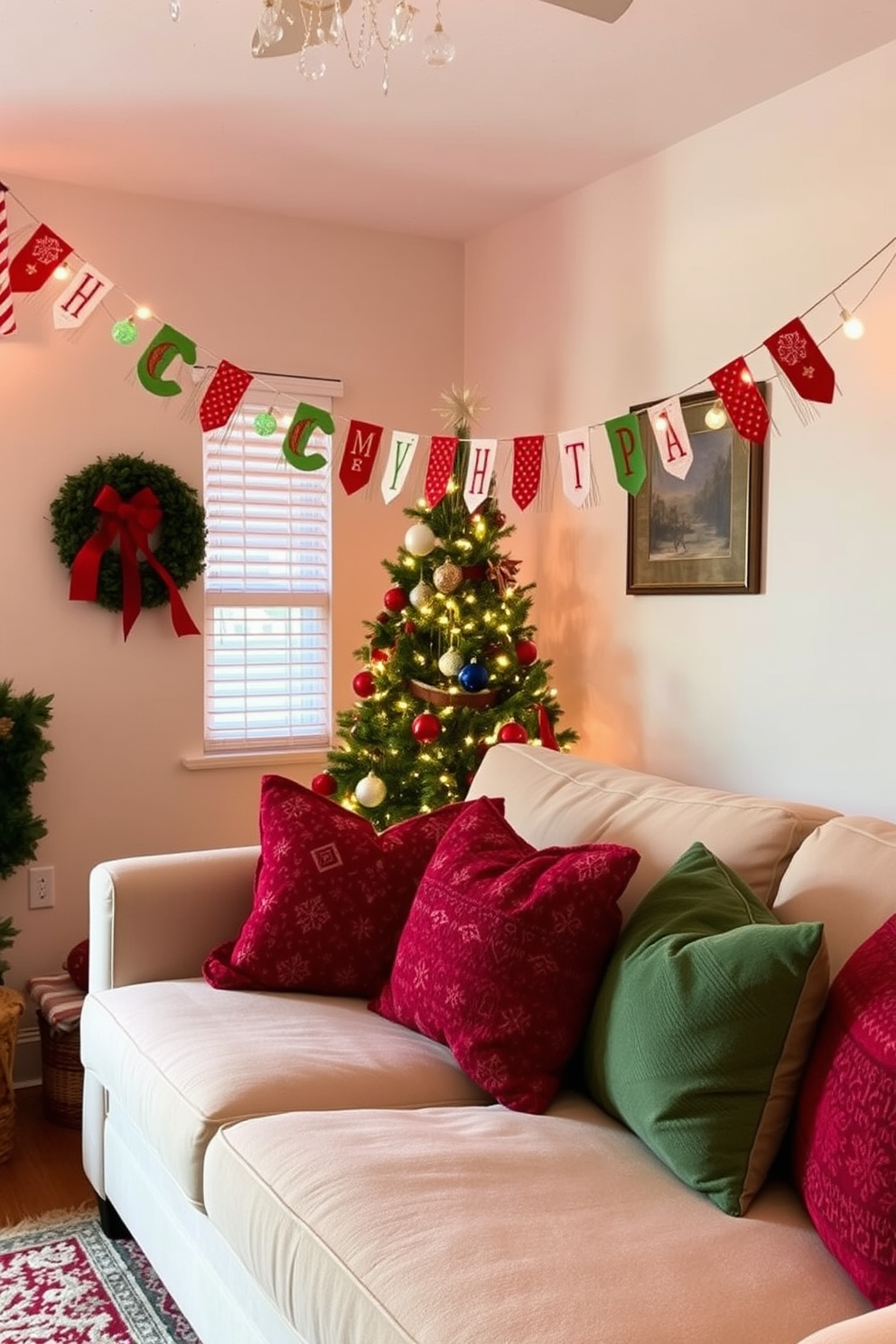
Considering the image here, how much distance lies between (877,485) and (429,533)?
4.15ft

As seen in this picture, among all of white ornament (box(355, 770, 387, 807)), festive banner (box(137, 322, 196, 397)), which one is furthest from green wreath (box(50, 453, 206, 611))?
white ornament (box(355, 770, 387, 807))

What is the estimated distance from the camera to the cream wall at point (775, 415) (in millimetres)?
2838

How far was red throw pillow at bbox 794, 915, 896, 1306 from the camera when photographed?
140 cm

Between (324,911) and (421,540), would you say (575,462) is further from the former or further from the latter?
(324,911)

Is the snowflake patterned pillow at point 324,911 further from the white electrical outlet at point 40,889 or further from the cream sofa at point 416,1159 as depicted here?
the white electrical outlet at point 40,889

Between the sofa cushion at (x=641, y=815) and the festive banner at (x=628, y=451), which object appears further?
the festive banner at (x=628, y=451)

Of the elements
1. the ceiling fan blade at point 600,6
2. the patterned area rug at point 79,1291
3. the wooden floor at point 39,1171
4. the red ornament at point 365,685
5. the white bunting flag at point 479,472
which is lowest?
the wooden floor at point 39,1171

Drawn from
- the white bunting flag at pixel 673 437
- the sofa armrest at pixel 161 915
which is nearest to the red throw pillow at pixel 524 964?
the sofa armrest at pixel 161 915

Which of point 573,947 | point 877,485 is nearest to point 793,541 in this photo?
point 877,485

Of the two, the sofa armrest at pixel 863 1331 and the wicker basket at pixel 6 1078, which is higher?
the sofa armrest at pixel 863 1331

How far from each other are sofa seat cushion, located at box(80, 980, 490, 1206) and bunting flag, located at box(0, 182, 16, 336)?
1.69m

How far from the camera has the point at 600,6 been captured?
1740 mm

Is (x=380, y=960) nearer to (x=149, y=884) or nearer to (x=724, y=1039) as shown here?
(x=149, y=884)

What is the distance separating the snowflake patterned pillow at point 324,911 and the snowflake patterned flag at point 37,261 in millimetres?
1479
